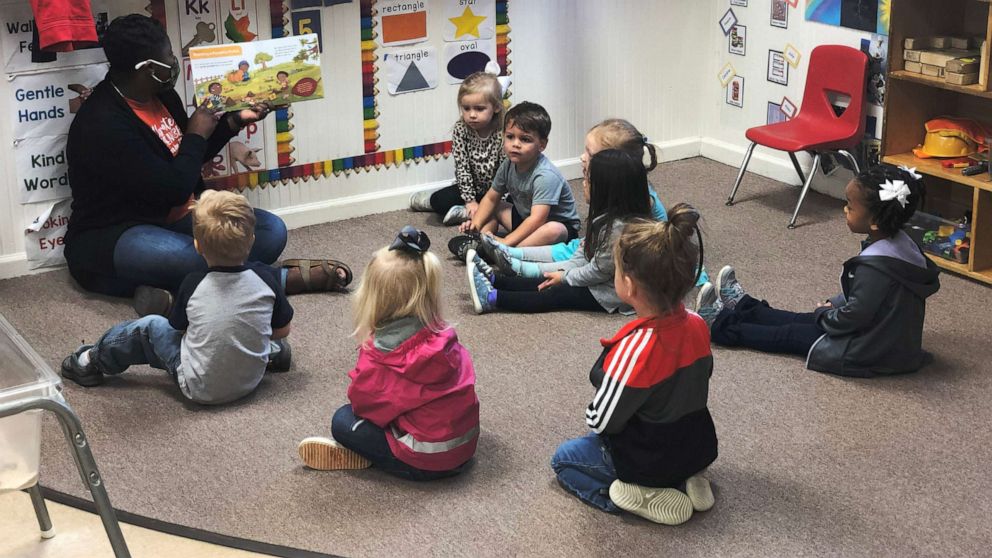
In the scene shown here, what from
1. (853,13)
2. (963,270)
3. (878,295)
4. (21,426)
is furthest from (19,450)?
(853,13)

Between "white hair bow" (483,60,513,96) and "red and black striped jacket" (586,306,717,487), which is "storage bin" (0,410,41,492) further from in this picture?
"white hair bow" (483,60,513,96)

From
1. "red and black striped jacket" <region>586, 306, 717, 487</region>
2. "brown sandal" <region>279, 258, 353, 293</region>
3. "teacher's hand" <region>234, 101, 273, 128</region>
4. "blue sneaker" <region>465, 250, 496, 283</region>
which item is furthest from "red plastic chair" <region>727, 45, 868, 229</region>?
"red and black striped jacket" <region>586, 306, 717, 487</region>

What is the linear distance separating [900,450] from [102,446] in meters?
2.08

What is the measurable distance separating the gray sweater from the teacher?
0.82m

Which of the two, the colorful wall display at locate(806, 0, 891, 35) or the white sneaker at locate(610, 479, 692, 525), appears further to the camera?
the colorful wall display at locate(806, 0, 891, 35)

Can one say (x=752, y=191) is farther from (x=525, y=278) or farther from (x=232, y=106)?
(x=232, y=106)

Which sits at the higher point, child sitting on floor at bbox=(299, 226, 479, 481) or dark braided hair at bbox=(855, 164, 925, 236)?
dark braided hair at bbox=(855, 164, 925, 236)

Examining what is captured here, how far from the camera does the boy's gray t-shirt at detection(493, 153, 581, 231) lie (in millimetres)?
4211

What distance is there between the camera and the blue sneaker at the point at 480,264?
3920 mm

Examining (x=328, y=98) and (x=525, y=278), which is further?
(x=328, y=98)

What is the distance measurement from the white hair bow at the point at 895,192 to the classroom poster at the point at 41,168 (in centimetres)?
280

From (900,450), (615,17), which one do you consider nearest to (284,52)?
(615,17)

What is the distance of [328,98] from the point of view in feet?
15.4

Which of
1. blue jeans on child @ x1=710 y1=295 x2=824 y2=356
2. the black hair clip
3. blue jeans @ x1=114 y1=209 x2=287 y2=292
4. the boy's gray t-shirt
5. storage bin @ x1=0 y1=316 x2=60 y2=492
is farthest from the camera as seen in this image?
the boy's gray t-shirt
